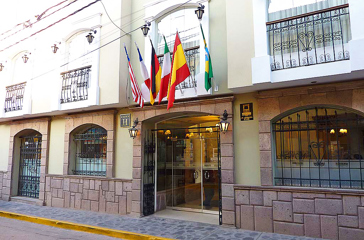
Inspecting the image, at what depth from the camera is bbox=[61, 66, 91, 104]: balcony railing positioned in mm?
9438

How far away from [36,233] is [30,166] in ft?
19.0

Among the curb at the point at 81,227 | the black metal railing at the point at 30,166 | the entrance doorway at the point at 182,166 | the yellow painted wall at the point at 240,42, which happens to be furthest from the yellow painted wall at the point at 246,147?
the black metal railing at the point at 30,166

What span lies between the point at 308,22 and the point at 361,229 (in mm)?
4635

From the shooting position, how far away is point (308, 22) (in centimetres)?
620

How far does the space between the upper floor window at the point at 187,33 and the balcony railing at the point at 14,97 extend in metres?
6.79

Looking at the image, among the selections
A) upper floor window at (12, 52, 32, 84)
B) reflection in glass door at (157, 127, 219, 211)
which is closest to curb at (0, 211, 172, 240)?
reflection in glass door at (157, 127, 219, 211)

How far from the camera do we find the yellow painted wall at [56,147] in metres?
10.6

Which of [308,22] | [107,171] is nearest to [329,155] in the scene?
[308,22]

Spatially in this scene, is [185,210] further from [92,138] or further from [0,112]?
[0,112]

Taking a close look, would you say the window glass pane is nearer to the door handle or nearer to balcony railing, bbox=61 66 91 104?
the door handle

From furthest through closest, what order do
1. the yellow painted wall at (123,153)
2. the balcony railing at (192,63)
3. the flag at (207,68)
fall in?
the yellow painted wall at (123,153), the balcony railing at (192,63), the flag at (207,68)

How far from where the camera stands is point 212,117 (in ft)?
29.2

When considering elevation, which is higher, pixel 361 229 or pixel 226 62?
pixel 226 62

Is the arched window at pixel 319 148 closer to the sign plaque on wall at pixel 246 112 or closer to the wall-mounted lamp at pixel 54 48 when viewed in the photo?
the sign plaque on wall at pixel 246 112
